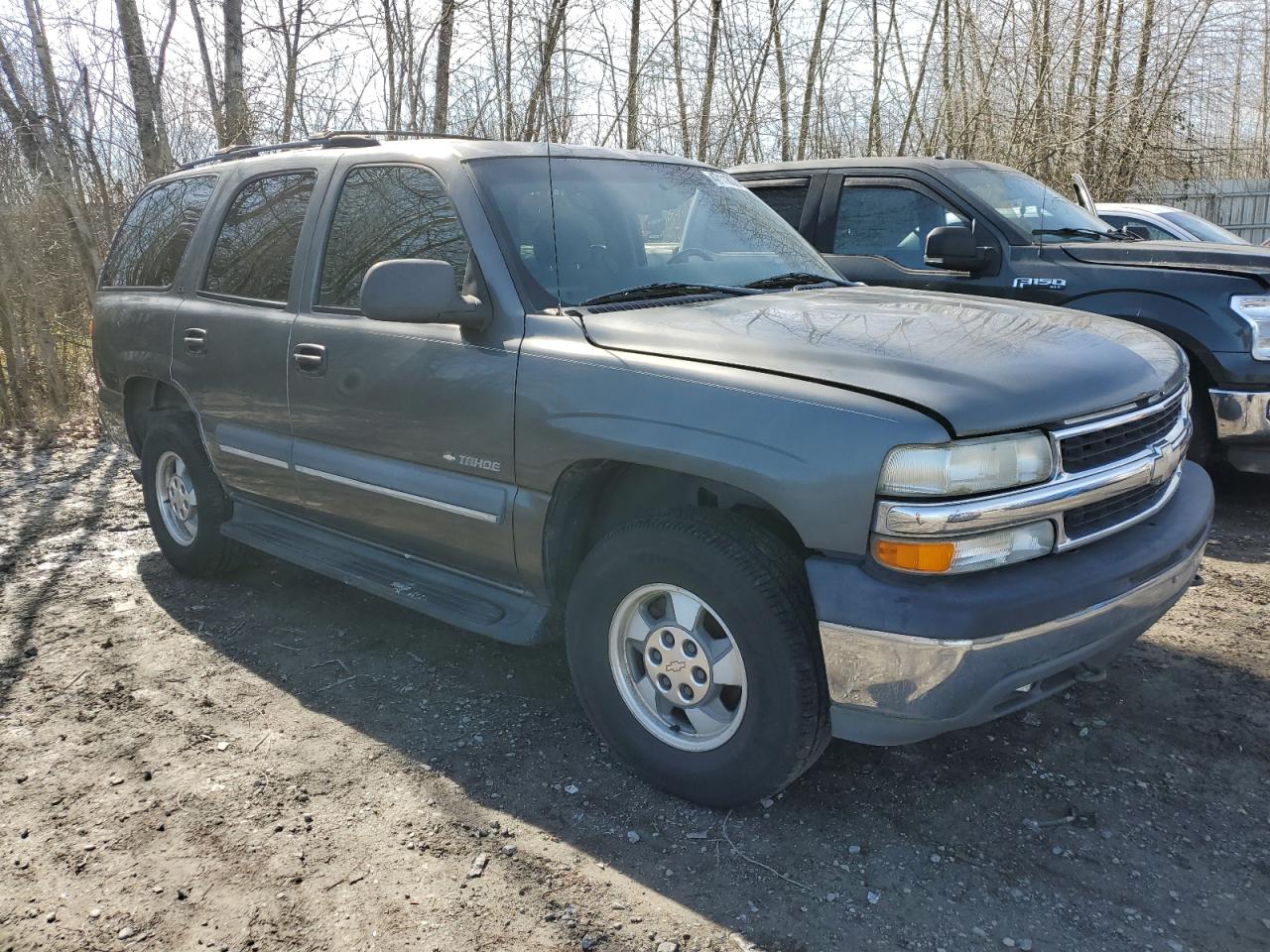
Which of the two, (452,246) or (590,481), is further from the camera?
(452,246)

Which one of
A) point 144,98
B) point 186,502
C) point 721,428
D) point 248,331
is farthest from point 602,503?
point 144,98

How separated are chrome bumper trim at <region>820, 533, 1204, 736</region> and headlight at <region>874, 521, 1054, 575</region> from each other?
0.17 metres

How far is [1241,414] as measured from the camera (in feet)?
17.0

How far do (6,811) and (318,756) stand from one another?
871mm

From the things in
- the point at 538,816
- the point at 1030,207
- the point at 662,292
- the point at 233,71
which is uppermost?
the point at 233,71

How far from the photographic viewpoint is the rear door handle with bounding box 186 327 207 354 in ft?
14.2

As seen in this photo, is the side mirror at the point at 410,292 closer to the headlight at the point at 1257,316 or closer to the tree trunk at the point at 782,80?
the headlight at the point at 1257,316

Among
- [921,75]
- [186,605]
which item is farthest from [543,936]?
[921,75]

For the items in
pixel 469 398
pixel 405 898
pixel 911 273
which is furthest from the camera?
pixel 911 273

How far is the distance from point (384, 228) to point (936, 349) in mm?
2038

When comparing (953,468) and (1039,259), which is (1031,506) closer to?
(953,468)

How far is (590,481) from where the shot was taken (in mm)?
3064

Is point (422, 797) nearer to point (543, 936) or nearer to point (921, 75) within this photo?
point (543, 936)

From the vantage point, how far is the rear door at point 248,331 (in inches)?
157
